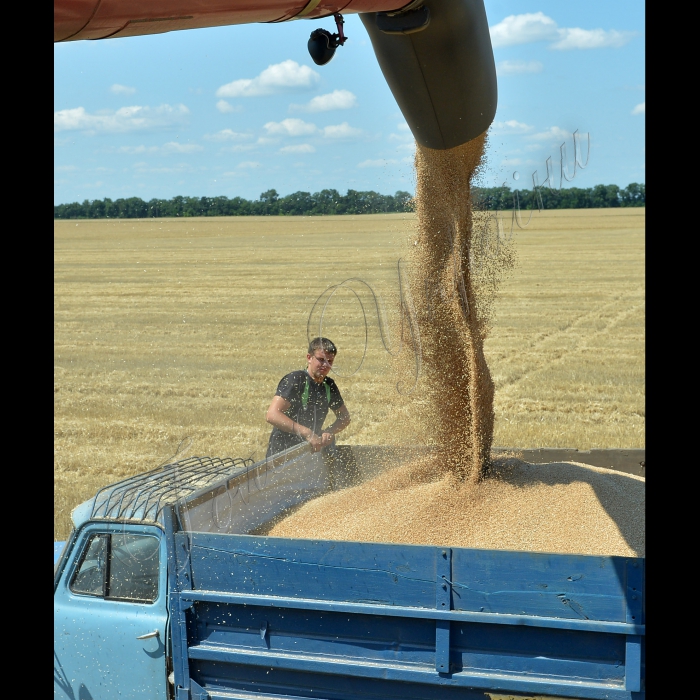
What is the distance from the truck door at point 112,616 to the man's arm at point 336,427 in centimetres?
156

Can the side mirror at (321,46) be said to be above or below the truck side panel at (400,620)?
above

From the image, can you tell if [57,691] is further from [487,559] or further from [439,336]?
[439,336]

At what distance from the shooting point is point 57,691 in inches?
143

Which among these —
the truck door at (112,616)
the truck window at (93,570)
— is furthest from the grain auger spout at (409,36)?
the truck window at (93,570)

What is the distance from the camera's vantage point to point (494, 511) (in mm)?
4246

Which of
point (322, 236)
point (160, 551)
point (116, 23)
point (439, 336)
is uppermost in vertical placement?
point (322, 236)

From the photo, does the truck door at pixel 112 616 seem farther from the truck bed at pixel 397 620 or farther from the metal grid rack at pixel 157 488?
the truck bed at pixel 397 620

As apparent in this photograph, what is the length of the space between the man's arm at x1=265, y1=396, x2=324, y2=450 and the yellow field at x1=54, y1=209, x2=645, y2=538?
650mm

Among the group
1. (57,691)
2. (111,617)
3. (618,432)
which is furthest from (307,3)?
(618,432)

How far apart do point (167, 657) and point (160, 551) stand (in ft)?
1.42

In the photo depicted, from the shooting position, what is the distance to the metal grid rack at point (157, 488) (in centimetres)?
365

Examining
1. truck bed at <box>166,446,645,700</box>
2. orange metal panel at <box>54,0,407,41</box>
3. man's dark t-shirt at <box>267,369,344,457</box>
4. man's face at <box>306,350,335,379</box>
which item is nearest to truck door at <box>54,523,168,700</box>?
truck bed at <box>166,446,645,700</box>

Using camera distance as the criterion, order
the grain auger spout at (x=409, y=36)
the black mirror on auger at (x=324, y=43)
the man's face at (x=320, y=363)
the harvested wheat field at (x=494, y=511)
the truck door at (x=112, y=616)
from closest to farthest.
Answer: the grain auger spout at (x=409, y=36), the black mirror on auger at (x=324, y=43), the truck door at (x=112, y=616), the harvested wheat field at (x=494, y=511), the man's face at (x=320, y=363)

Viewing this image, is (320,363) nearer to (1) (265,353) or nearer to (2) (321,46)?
(2) (321,46)
